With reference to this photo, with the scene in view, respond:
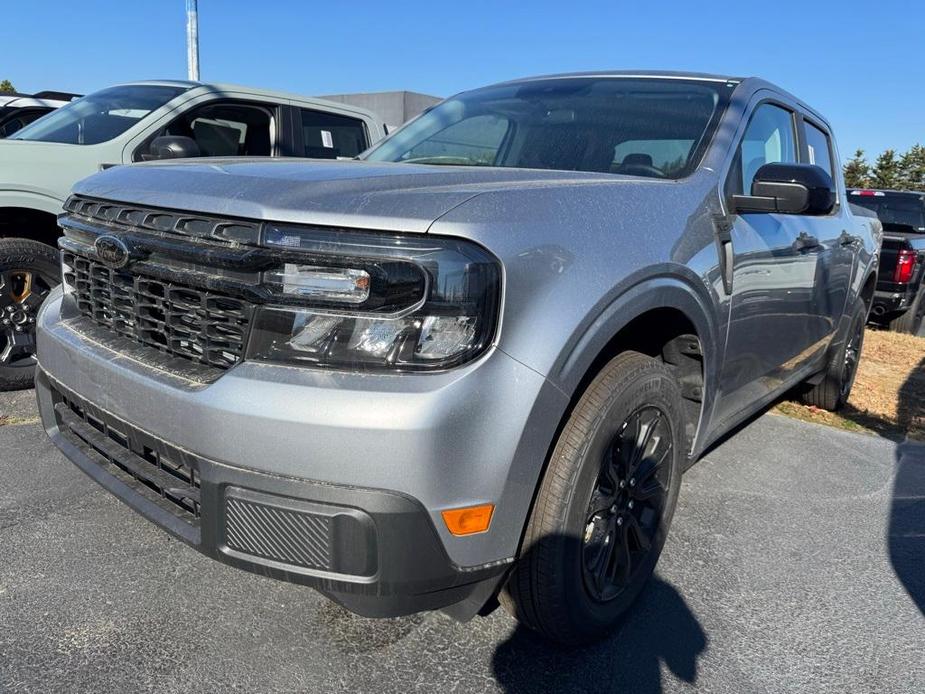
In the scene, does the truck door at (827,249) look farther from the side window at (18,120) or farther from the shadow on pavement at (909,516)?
the side window at (18,120)

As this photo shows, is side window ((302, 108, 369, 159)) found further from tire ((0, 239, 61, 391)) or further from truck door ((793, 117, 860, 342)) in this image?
truck door ((793, 117, 860, 342))

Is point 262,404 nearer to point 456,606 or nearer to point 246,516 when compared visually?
point 246,516

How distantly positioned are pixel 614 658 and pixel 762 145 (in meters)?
2.18

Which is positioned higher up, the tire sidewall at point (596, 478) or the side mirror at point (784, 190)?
the side mirror at point (784, 190)

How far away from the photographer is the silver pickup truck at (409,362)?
1.63m

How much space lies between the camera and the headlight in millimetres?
1641

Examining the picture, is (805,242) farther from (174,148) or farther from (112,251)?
(174,148)

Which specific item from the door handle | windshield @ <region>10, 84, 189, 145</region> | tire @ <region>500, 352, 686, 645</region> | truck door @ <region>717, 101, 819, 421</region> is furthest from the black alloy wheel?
windshield @ <region>10, 84, 189, 145</region>

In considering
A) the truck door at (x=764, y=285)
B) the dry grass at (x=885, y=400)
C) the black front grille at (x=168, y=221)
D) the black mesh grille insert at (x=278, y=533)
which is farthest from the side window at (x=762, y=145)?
the dry grass at (x=885, y=400)

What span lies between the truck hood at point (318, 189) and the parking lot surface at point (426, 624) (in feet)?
4.03

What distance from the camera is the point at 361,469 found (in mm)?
1589


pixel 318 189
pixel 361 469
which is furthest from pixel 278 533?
pixel 318 189

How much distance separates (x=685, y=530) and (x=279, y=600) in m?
1.65

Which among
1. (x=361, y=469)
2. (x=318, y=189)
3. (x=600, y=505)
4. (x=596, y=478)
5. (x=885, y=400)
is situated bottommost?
(x=885, y=400)
